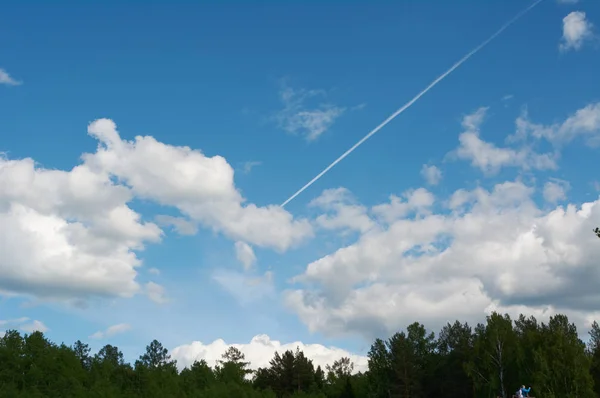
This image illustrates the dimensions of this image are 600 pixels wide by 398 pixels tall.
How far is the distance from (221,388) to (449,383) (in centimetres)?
3899

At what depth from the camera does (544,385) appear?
78.4 m

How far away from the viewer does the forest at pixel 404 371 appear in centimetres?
8100

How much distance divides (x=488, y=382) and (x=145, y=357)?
101559 mm

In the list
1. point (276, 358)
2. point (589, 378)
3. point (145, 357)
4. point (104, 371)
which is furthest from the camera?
point (145, 357)

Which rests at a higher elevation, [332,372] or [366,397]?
[332,372]

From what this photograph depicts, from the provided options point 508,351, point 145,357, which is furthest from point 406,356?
point 145,357

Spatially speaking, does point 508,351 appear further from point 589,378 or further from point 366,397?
point 366,397

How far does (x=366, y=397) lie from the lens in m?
117

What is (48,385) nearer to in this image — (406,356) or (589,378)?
(406,356)

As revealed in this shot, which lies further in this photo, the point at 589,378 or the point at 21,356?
the point at 21,356

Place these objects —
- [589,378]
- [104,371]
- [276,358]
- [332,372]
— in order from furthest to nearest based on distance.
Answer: [332,372], [276,358], [104,371], [589,378]

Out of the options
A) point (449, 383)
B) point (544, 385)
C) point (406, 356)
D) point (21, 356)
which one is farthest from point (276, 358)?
point (544, 385)

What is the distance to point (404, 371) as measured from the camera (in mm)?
110312

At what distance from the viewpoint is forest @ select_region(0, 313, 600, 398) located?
81000 mm
